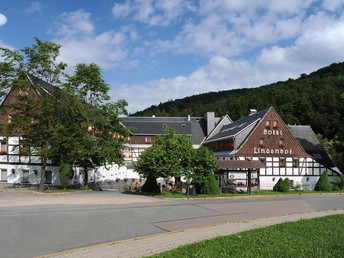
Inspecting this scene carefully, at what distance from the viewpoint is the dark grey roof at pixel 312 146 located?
4525 cm

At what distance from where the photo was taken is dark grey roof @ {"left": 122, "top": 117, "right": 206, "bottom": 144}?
63625 millimetres

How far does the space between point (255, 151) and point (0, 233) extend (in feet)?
115

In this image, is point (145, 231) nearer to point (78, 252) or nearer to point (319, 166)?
point (78, 252)

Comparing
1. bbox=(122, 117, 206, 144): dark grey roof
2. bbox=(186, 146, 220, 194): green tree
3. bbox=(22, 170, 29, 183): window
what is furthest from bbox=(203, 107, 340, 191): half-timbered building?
bbox=(22, 170, 29, 183): window

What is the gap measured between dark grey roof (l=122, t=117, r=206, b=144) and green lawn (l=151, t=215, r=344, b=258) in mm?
50405

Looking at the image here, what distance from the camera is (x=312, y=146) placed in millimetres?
49156

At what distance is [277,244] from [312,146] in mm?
41639

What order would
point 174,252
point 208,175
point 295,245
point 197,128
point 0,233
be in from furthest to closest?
point 197,128 < point 208,175 < point 0,233 < point 295,245 < point 174,252

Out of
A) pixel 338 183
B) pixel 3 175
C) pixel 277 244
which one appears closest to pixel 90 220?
pixel 277 244

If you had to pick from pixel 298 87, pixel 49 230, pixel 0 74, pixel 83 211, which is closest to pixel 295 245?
pixel 49 230

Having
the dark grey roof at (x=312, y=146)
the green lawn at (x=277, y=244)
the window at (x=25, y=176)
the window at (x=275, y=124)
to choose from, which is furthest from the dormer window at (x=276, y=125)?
the green lawn at (x=277, y=244)

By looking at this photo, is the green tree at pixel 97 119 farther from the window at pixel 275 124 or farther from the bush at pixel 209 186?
the window at pixel 275 124

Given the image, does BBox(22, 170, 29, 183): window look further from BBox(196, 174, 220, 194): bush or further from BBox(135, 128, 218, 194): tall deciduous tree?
BBox(196, 174, 220, 194): bush

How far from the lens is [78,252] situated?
9.95 meters
